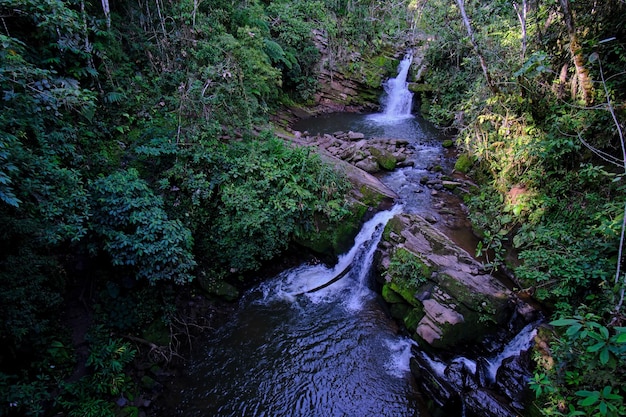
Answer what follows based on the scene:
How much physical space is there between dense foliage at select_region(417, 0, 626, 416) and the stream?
1.69 meters

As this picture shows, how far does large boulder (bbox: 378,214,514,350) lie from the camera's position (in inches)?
244

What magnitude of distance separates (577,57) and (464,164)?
5.41 meters

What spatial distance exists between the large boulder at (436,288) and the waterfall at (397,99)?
42.5 feet

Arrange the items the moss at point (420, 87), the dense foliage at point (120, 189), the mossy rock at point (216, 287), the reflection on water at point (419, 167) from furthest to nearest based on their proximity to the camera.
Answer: the moss at point (420, 87)
the reflection on water at point (419, 167)
the mossy rock at point (216, 287)
the dense foliage at point (120, 189)

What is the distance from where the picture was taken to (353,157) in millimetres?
12289

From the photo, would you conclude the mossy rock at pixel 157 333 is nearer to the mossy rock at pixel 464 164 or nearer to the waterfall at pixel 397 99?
the mossy rock at pixel 464 164

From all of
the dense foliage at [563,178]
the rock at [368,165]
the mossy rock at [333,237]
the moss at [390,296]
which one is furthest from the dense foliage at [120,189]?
the dense foliage at [563,178]

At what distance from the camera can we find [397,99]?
20.7 m

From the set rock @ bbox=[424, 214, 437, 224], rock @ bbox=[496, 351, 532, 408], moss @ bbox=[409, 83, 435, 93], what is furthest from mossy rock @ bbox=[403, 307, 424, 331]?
moss @ bbox=[409, 83, 435, 93]

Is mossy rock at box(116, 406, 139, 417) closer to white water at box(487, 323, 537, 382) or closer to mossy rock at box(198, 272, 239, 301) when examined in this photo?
mossy rock at box(198, 272, 239, 301)

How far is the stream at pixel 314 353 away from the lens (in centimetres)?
579

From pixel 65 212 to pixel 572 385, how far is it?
815 centimetres

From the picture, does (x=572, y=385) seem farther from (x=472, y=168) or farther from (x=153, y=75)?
(x=153, y=75)

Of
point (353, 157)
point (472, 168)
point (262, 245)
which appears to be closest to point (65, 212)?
point (262, 245)
